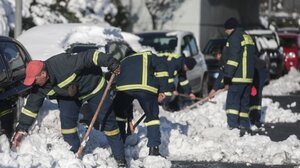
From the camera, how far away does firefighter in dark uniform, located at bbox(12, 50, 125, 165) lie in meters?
7.86

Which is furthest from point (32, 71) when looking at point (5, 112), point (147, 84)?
point (147, 84)

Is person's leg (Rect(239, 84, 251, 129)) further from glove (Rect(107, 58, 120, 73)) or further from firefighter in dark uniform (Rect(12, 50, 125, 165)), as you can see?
glove (Rect(107, 58, 120, 73))

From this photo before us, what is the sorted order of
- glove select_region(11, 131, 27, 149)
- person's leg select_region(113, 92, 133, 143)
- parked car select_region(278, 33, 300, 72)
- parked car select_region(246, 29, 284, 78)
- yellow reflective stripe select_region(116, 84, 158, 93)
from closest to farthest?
glove select_region(11, 131, 27, 149) → yellow reflective stripe select_region(116, 84, 158, 93) → person's leg select_region(113, 92, 133, 143) → parked car select_region(246, 29, 284, 78) → parked car select_region(278, 33, 300, 72)

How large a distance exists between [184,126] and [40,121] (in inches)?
112

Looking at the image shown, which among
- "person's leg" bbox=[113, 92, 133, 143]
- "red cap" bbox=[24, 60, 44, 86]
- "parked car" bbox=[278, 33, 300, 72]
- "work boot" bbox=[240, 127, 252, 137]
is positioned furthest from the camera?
"parked car" bbox=[278, 33, 300, 72]

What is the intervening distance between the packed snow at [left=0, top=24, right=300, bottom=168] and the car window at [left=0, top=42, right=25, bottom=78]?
0.76 meters

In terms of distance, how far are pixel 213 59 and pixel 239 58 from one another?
8080 mm

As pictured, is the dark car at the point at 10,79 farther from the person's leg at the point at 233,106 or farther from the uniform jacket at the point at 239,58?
the person's leg at the point at 233,106

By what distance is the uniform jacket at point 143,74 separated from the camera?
877 centimetres

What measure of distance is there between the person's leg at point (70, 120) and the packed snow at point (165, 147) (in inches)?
7.0

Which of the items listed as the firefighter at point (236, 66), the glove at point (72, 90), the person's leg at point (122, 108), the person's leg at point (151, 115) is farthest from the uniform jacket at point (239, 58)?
the glove at point (72, 90)

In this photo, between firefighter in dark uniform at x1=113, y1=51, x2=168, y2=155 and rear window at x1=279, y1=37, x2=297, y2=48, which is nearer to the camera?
firefighter in dark uniform at x1=113, y1=51, x2=168, y2=155

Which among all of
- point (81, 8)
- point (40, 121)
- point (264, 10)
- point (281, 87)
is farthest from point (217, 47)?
point (264, 10)

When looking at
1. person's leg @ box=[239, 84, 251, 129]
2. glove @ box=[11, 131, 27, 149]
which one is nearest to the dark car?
glove @ box=[11, 131, 27, 149]
